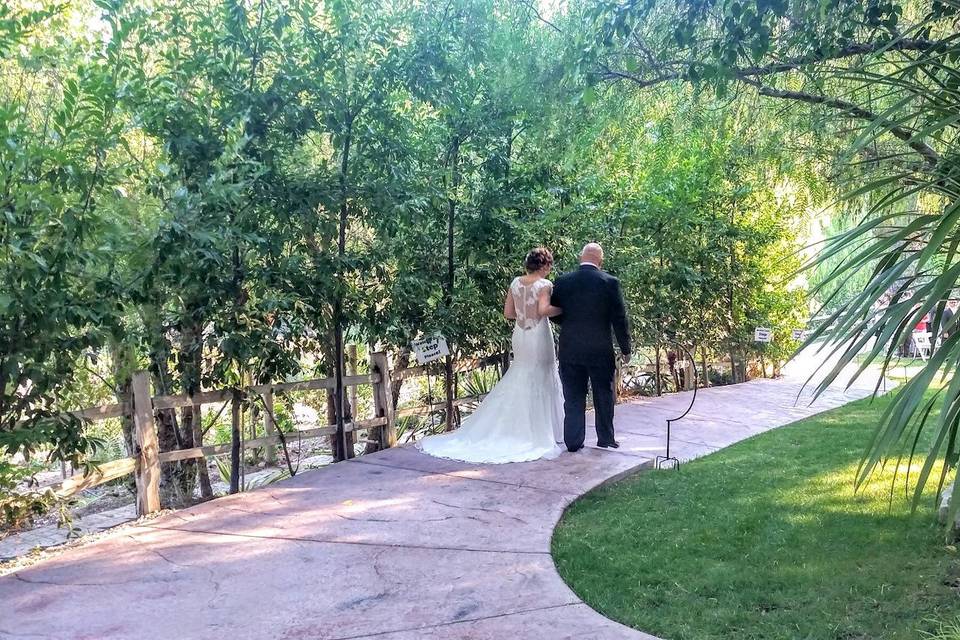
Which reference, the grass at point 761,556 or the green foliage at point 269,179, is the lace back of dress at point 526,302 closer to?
the green foliage at point 269,179

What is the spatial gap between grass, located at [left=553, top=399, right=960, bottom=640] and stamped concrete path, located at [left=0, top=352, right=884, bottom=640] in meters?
0.25

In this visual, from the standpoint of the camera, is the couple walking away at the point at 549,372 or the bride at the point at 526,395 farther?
the bride at the point at 526,395

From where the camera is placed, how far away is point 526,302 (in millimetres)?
6797

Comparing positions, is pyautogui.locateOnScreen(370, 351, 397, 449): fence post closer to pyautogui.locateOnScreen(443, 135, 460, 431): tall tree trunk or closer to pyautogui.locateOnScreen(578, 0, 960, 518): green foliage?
pyautogui.locateOnScreen(443, 135, 460, 431): tall tree trunk

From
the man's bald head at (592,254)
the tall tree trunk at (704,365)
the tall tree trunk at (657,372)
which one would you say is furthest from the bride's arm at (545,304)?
the tall tree trunk at (704,365)

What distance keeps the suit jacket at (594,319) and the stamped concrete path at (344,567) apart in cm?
87

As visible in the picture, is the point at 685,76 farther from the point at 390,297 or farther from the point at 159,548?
the point at 159,548

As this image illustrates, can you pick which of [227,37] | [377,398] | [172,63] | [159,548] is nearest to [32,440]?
[159,548]

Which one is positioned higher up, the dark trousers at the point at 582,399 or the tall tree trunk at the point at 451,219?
the tall tree trunk at the point at 451,219

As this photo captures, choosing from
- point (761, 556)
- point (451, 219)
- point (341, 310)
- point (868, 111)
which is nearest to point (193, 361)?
point (341, 310)

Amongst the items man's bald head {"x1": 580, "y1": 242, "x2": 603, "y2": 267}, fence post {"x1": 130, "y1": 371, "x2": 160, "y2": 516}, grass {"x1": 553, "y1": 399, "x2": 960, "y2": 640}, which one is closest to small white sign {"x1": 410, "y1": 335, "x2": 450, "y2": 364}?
man's bald head {"x1": 580, "y1": 242, "x2": 603, "y2": 267}

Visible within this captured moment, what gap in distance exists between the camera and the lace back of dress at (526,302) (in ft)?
22.1

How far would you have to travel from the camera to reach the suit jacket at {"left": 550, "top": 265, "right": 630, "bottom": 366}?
254 inches

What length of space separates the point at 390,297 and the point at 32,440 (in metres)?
3.17
